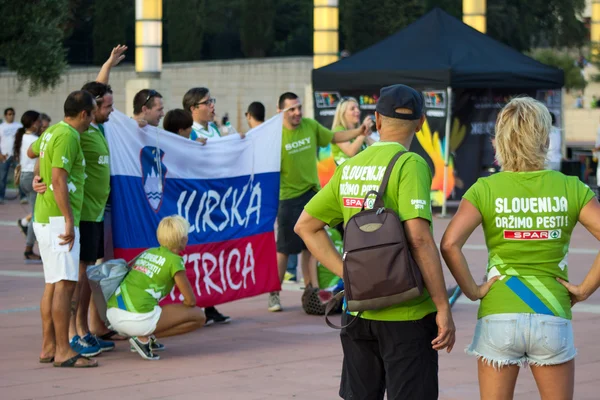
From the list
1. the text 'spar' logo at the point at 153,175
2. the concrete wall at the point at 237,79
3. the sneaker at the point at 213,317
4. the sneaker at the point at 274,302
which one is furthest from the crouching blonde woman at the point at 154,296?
the concrete wall at the point at 237,79

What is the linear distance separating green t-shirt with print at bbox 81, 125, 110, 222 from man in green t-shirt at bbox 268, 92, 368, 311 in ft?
8.73

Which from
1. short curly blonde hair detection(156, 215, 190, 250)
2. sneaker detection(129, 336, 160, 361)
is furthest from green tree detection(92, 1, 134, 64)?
sneaker detection(129, 336, 160, 361)

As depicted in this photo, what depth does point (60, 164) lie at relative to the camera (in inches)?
294

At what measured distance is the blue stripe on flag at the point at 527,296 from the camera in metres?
4.43

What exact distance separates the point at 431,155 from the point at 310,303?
10791mm

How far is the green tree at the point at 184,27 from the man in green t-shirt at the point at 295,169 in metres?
37.2

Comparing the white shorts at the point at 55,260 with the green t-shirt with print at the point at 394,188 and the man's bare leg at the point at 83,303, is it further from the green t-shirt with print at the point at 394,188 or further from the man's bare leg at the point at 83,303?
the green t-shirt with print at the point at 394,188

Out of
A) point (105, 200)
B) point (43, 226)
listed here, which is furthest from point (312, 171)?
point (43, 226)

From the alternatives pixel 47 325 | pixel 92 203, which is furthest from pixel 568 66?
pixel 47 325

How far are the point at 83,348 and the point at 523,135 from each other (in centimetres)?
441

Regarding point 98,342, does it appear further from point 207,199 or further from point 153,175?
point 207,199

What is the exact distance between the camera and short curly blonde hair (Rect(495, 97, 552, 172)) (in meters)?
4.45

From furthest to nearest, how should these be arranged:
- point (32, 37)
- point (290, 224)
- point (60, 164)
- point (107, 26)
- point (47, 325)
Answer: point (107, 26), point (32, 37), point (290, 224), point (47, 325), point (60, 164)

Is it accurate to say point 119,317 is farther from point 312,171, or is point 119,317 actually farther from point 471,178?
point 471,178
